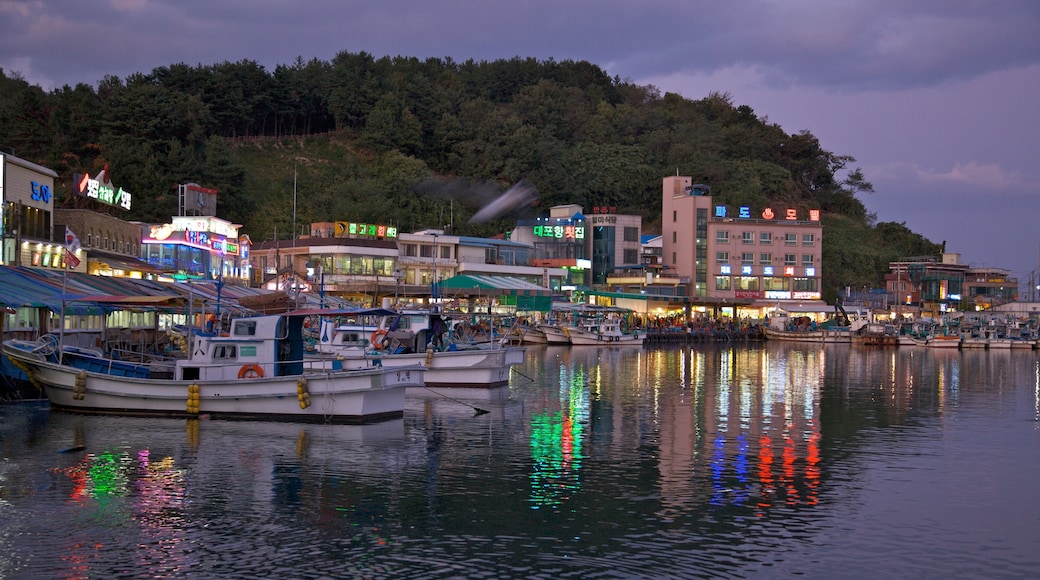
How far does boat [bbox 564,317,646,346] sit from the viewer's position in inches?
3767

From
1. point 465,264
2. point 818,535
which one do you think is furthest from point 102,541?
point 465,264

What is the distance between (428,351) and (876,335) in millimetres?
80129

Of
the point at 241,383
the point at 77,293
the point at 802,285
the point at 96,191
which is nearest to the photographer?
the point at 241,383

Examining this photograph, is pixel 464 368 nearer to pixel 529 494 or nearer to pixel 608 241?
pixel 529 494

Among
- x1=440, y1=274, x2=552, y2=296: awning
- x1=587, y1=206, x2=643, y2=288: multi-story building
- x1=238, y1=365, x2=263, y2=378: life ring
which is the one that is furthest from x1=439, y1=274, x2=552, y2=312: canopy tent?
x1=238, y1=365, x2=263, y2=378: life ring

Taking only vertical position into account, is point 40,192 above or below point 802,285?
above

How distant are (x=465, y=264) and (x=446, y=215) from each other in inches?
827

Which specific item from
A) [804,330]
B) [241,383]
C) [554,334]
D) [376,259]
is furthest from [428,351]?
[804,330]

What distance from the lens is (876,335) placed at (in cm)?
11369

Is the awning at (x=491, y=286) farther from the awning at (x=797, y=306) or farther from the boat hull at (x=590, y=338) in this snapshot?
the awning at (x=797, y=306)

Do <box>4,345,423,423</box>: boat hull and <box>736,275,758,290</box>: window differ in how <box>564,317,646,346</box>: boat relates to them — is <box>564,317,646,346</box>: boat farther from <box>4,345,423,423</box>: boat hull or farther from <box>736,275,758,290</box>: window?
<box>4,345,423,423</box>: boat hull

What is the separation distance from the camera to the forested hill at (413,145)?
11312cm

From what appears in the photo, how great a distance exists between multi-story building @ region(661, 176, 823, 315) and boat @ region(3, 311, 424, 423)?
9677 cm

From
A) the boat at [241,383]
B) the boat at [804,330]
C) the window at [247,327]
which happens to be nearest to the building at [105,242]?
the boat at [241,383]
